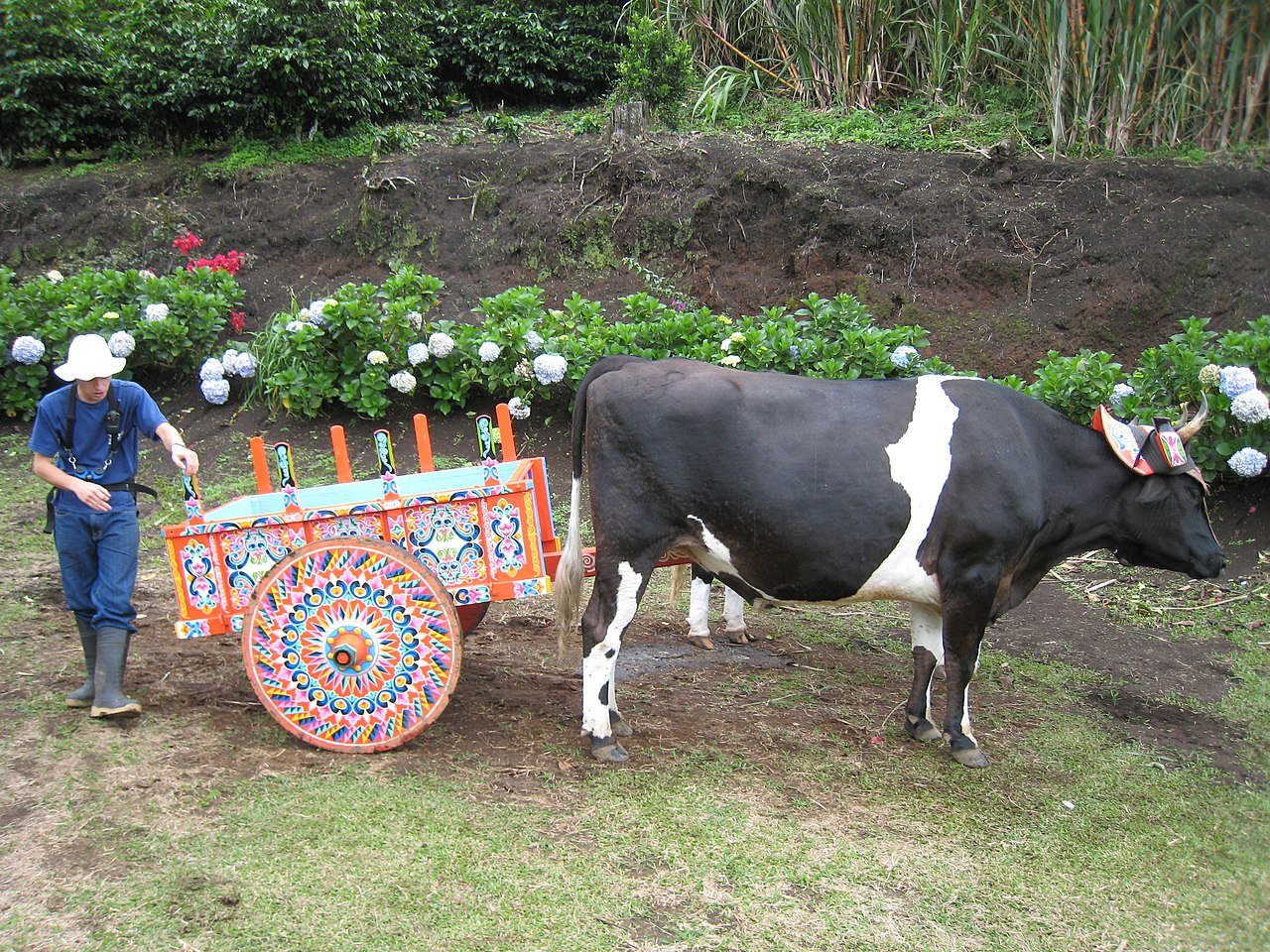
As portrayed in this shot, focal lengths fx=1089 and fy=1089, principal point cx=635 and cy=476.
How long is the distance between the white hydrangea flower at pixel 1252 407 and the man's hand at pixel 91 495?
5909mm

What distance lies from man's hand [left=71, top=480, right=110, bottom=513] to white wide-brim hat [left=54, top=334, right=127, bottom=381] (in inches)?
17.2

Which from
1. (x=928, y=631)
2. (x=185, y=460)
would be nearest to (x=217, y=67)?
(x=185, y=460)

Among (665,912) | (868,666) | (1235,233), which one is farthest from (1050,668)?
(1235,233)

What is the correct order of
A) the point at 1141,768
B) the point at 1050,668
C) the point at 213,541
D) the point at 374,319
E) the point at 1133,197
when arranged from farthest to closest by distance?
the point at 1133,197 < the point at 374,319 < the point at 1050,668 < the point at 1141,768 < the point at 213,541

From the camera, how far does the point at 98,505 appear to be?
14.5 ft

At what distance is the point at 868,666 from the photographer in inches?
223

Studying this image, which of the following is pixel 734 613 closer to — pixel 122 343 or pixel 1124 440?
pixel 1124 440

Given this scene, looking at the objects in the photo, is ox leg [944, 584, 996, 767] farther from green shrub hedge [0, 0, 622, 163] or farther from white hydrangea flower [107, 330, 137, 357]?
green shrub hedge [0, 0, 622, 163]

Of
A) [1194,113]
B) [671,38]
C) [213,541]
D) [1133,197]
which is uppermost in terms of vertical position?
[671,38]

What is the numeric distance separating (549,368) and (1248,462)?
4379 mm

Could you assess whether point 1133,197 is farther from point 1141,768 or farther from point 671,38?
point 1141,768

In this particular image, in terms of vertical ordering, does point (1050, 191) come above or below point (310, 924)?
above

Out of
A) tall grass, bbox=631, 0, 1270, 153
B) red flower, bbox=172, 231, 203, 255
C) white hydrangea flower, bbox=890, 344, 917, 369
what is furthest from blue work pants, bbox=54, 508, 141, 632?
tall grass, bbox=631, 0, 1270, 153

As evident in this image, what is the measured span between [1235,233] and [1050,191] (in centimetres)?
147
